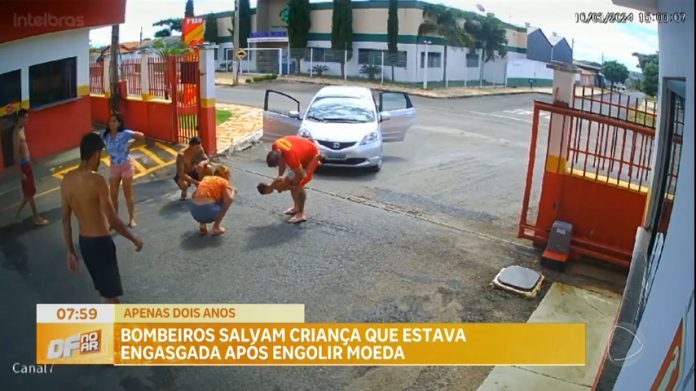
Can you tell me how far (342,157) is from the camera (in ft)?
23.1

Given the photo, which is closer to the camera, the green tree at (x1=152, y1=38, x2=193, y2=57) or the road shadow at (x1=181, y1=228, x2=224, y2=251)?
the road shadow at (x1=181, y1=228, x2=224, y2=251)

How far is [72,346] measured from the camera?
316 cm

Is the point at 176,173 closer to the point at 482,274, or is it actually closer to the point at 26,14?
the point at 26,14

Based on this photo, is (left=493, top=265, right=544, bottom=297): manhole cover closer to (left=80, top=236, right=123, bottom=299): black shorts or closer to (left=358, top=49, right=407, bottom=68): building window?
(left=80, top=236, right=123, bottom=299): black shorts

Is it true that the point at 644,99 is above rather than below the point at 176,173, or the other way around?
above

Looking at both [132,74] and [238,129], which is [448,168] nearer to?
[238,129]

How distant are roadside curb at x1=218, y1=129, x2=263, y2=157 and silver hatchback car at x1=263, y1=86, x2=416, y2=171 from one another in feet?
0.71

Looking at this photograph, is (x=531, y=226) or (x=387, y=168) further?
(x=387, y=168)

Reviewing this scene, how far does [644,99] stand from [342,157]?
11.1ft

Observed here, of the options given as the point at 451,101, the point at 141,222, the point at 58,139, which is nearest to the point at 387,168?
the point at 141,222

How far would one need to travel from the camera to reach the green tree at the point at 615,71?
4707mm

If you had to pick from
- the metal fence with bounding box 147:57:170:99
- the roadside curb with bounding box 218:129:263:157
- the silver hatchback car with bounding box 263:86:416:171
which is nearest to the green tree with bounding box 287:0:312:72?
the silver hatchback car with bounding box 263:86:416:171

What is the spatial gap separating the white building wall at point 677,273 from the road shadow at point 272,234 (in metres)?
2.77

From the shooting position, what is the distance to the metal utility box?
15.2ft
